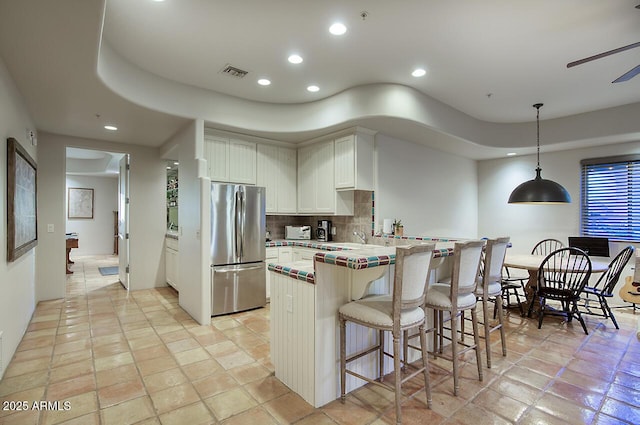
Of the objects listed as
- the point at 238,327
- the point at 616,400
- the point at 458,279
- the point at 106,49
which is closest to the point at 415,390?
the point at 458,279

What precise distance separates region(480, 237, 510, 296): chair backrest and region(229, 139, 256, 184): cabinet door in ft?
10.8

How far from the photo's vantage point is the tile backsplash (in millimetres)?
4617

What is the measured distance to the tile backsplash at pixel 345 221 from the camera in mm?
4617

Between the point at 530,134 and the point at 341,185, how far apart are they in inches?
Result: 135

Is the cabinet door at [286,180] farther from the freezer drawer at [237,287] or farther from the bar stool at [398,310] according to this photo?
the bar stool at [398,310]

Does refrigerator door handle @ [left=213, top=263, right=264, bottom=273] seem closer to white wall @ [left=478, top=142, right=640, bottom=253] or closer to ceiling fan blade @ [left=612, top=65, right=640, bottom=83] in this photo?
ceiling fan blade @ [left=612, top=65, right=640, bottom=83]

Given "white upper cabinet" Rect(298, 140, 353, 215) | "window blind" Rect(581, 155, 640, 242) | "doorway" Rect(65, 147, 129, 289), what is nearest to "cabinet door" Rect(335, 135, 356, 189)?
"white upper cabinet" Rect(298, 140, 353, 215)

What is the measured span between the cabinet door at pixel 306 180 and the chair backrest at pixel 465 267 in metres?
2.83

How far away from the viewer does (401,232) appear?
4535 mm

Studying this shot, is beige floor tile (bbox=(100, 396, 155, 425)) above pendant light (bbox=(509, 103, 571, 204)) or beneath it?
beneath

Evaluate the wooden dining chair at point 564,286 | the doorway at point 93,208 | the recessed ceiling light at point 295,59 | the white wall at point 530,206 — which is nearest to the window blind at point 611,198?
the white wall at point 530,206

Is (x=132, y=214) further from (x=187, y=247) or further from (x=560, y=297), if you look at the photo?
(x=560, y=297)

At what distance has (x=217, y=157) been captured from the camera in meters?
4.34

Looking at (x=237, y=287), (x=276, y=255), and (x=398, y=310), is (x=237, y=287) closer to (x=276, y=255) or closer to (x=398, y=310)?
(x=276, y=255)
